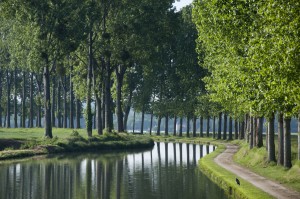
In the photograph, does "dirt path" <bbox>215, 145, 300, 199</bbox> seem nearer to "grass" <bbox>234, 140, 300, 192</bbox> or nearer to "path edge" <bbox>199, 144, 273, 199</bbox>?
"path edge" <bbox>199, 144, 273, 199</bbox>

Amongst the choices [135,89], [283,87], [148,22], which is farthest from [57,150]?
[135,89]

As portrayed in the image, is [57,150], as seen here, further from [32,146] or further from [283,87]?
[283,87]

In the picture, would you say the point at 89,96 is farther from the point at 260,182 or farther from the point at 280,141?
the point at 260,182

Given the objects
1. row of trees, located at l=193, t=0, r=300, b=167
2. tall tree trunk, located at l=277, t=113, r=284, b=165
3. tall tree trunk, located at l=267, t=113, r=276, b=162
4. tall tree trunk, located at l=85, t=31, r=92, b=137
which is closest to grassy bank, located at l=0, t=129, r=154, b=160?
tall tree trunk, located at l=85, t=31, r=92, b=137

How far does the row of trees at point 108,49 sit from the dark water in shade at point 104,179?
21.7m

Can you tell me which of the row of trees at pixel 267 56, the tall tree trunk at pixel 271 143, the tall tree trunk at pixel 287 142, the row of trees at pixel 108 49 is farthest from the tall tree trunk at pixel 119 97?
the tall tree trunk at pixel 287 142

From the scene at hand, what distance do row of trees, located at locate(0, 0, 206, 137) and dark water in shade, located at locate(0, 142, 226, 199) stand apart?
21698 mm

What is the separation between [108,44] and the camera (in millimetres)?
87750

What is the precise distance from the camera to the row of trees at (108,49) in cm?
7831

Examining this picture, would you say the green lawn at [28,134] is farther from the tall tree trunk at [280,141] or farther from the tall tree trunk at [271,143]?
the tall tree trunk at [280,141]

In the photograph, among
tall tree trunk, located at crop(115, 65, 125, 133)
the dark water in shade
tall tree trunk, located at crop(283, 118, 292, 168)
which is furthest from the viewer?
tall tree trunk, located at crop(115, 65, 125, 133)

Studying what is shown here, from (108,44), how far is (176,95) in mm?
41095

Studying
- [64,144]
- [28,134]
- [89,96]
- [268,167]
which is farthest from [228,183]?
[28,134]

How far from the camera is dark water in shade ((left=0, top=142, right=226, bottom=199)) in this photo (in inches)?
1435
